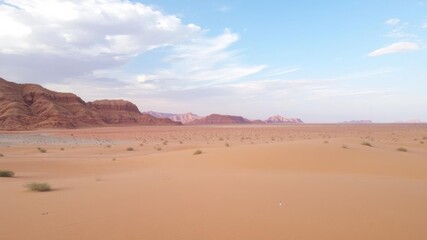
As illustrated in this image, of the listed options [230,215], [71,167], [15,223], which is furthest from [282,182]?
[71,167]

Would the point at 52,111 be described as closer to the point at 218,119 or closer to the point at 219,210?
the point at 219,210

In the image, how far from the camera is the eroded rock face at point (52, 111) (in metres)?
80.8

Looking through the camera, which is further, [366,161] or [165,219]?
[366,161]

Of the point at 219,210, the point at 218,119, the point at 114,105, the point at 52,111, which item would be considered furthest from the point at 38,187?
the point at 218,119

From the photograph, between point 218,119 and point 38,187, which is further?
point 218,119

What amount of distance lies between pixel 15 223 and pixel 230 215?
3.24 metres

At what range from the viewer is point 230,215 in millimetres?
5914

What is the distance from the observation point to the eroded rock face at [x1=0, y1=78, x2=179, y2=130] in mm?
80812

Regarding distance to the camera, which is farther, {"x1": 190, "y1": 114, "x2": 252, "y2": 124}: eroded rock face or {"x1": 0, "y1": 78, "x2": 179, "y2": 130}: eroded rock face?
{"x1": 190, "y1": 114, "x2": 252, "y2": 124}: eroded rock face

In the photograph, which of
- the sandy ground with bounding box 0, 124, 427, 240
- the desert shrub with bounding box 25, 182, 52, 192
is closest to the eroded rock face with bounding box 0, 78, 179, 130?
the desert shrub with bounding box 25, 182, 52, 192

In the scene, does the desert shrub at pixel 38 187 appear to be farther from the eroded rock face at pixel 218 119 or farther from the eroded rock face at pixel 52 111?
the eroded rock face at pixel 218 119

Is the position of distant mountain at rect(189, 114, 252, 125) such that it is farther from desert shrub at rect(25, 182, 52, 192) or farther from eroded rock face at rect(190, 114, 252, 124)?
desert shrub at rect(25, 182, 52, 192)

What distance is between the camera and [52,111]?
91250 mm

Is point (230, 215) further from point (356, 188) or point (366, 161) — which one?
point (366, 161)
